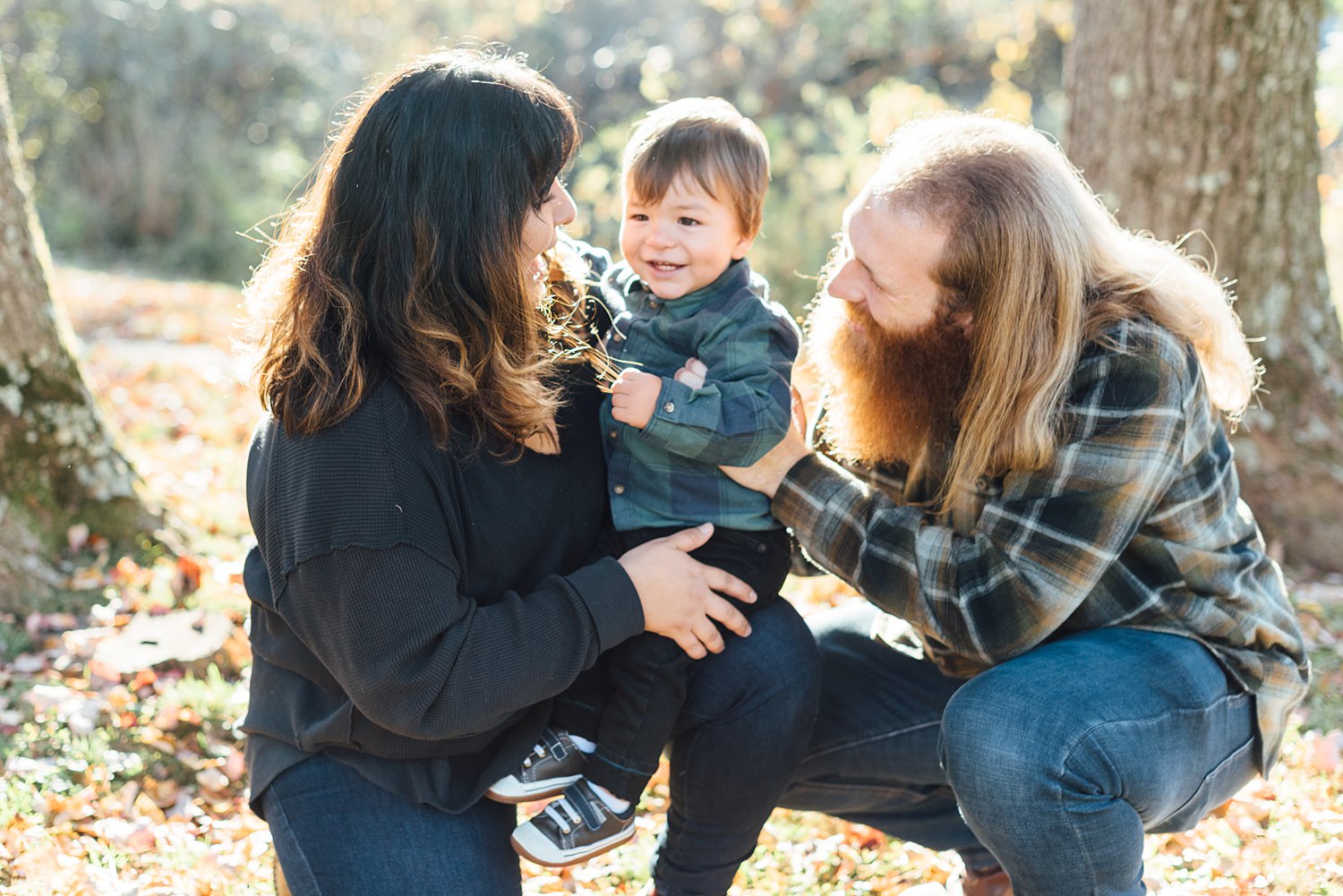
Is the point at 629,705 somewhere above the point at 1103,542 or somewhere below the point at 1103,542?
below

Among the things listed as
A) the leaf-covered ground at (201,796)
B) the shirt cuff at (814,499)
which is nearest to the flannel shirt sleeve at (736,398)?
the shirt cuff at (814,499)

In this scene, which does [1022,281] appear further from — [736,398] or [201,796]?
[201,796]

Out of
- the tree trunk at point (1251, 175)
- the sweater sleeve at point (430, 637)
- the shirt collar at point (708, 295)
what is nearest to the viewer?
the sweater sleeve at point (430, 637)

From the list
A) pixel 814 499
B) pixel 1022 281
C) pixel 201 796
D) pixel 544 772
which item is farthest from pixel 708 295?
pixel 201 796

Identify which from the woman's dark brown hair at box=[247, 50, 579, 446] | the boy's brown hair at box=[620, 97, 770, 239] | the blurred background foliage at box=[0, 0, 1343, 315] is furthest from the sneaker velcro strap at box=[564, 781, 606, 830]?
the blurred background foliage at box=[0, 0, 1343, 315]

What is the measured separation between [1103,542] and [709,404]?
0.82 metres

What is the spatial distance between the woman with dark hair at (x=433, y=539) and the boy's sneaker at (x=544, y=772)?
0.12 feet

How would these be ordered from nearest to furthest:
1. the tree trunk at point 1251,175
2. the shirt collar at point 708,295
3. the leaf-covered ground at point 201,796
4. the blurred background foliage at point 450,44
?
1. the shirt collar at point 708,295
2. the leaf-covered ground at point 201,796
3. the tree trunk at point 1251,175
4. the blurred background foliage at point 450,44

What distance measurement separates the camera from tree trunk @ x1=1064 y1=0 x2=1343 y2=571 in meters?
4.06

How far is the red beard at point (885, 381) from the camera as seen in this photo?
8.04ft

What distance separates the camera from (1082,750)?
7.00ft

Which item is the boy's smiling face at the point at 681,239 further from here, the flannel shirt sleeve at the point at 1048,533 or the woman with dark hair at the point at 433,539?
the flannel shirt sleeve at the point at 1048,533

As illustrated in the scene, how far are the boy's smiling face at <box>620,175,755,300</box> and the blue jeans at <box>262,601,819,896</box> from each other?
2.53 feet

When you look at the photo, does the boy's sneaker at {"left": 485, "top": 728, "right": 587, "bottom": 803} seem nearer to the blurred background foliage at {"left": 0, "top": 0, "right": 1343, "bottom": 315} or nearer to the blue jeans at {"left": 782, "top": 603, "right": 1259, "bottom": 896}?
the blue jeans at {"left": 782, "top": 603, "right": 1259, "bottom": 896}
